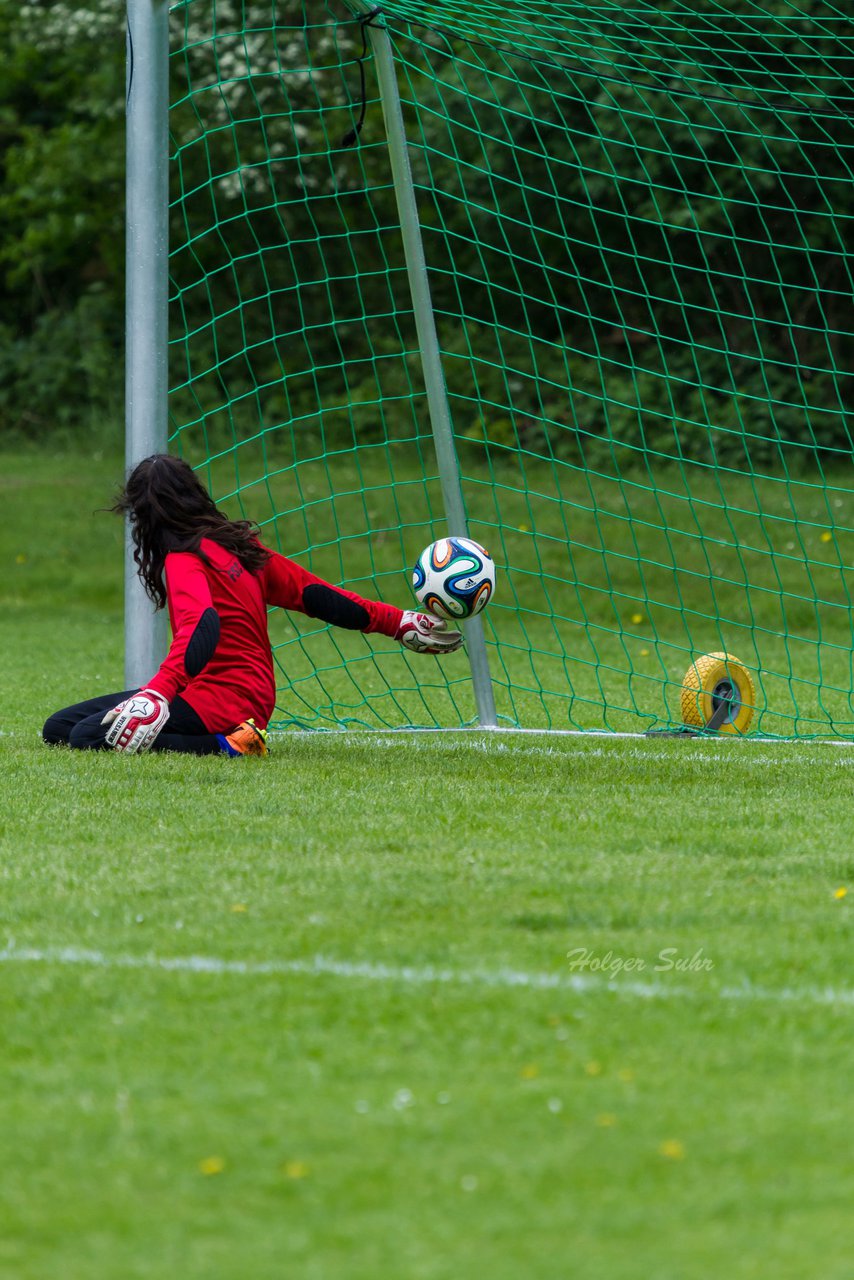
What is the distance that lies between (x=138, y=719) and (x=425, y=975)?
2.52m

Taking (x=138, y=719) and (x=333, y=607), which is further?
(x=333, y=607)

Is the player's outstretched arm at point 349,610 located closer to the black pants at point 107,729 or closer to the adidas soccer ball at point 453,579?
the adidas soccer ball at point 453,579

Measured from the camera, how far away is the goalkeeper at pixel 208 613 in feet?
19.3

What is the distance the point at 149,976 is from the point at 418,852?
122 cm

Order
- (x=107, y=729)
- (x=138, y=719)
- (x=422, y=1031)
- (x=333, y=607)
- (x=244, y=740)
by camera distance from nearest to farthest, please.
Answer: (x=422, y=1031), (x=138, y=719), (x=107, y=729), (x=244, y=740), (x=333, y=607)

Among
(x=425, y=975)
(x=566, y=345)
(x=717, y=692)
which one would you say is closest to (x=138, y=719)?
(x=425, y=975)

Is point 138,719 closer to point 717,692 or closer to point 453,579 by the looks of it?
point 453,579

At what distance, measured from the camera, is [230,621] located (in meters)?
5.98

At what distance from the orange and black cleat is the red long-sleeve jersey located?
0.13 feet

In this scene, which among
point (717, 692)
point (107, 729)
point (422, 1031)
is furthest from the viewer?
point (717, 692)

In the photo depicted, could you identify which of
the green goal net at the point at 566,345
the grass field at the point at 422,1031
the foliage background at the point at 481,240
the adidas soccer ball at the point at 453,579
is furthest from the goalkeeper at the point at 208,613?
the foliage background at the point at 481,240

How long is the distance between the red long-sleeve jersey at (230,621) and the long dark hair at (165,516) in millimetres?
44

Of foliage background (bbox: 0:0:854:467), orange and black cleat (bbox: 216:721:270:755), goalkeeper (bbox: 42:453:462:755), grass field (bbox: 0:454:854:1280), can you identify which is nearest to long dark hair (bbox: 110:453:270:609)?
goalkeeper (bbox: 42:453:462:755)

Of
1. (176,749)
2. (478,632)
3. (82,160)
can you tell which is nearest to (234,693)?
(176,749)
